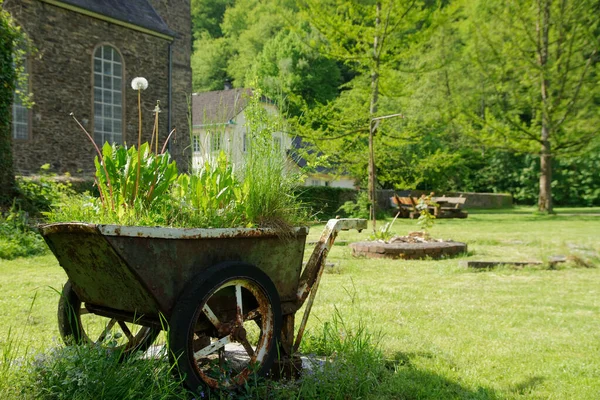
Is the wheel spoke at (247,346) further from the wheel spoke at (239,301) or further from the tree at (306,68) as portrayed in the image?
the tree at (306,68)

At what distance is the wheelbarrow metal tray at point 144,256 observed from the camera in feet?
6.73

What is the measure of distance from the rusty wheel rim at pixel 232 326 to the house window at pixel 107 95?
48.5 feet

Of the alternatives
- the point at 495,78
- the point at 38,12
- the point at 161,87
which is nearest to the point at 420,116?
the point at 495,78

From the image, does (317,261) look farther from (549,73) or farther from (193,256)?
(549,73)

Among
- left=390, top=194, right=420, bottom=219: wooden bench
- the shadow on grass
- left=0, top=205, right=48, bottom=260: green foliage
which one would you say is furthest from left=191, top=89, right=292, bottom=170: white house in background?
left=390, top=194, right=420, bottom=219: wooden bench

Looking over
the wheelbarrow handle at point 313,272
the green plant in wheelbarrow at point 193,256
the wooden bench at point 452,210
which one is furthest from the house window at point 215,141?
the wooden bench at point 452,210

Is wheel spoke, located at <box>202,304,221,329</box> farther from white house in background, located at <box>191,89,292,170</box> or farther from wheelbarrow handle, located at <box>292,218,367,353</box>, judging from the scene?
white house in background, located at <box>191,89,292,170</box>

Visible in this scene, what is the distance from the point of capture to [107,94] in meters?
16.5

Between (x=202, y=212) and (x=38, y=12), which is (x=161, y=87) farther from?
(x=202, y=212)

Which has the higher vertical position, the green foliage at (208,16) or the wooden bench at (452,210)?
the green foliage at (208,16)

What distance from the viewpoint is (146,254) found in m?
2.08

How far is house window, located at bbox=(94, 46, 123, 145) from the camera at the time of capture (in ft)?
53.3

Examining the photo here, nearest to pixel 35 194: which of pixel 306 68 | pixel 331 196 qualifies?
pixel 331 196

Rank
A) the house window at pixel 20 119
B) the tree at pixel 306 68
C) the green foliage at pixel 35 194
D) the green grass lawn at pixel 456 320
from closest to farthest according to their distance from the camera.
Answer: the green grass lawn at pixel 456 320 → the green foliage at pixel 35 194 → the house window at pixel 20 119 → the tree at pixel 306 68
